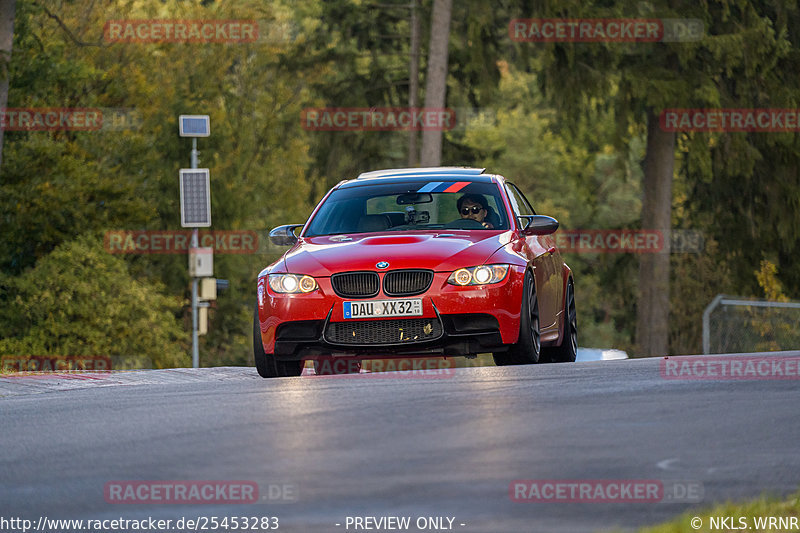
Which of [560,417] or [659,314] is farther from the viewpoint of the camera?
[659,314]

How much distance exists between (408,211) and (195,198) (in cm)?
3196

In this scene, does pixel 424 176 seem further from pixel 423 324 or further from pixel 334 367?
pixel 423 324

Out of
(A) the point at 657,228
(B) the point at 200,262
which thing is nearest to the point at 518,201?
(A) the point at 657,228

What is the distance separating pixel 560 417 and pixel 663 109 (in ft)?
92.3

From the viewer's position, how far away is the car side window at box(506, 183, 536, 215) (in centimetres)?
1503

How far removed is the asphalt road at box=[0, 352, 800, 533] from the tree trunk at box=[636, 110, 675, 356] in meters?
27.0

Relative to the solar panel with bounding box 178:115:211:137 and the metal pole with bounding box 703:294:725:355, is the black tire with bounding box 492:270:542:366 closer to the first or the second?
the metal pole with bounding box 703:294:725:355

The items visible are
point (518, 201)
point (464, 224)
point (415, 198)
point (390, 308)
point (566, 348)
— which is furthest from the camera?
point (518, 201)

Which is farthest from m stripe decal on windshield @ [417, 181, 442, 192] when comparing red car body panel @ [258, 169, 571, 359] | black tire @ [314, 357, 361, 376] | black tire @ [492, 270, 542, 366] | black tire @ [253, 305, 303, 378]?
black tire @ [253, 305, 303, 378]

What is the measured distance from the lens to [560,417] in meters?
9.76

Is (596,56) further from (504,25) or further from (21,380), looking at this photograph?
(21,380)

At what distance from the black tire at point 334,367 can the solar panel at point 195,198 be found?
3070cm

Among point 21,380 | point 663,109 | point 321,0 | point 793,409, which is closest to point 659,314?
point 663,109

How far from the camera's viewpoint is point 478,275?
512 inches
